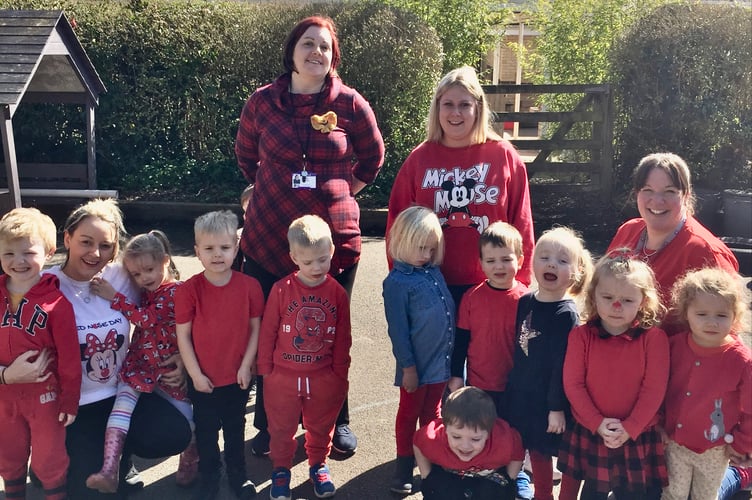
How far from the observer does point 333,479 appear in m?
3.54

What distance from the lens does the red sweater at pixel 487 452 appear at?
118 inches

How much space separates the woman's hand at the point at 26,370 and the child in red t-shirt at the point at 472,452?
1.65 meters

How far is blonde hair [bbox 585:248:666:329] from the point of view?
2814 mm

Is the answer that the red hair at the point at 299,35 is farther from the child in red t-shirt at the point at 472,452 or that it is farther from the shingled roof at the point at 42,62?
the shingled roof at the point at 42,62

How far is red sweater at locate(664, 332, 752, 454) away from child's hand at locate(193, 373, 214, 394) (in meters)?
1.99

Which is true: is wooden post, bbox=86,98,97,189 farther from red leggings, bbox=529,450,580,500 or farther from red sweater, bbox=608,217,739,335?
red sweater, bbox=608,217,739,335

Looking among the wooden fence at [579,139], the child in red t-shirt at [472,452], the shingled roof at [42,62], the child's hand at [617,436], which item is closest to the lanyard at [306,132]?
the child in red t-shirt at [472,452]

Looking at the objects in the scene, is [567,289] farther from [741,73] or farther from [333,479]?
[741,73]

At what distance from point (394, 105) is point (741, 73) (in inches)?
173

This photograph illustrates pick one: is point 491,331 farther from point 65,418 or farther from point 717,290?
point 65,418

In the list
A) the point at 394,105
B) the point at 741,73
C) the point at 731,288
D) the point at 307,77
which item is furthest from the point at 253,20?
the point at 731,288

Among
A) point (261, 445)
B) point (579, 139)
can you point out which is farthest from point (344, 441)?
point (579, 139)

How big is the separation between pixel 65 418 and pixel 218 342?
0.71 m

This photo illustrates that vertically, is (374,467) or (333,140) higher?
(333,140)
